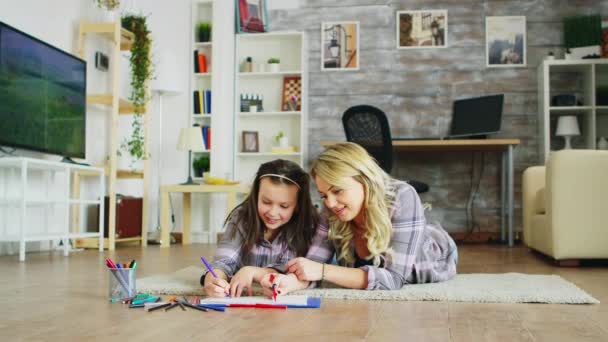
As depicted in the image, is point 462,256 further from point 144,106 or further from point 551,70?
point 144,106

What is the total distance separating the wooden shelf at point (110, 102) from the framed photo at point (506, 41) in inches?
113

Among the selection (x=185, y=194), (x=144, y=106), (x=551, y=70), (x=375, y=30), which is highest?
(x=375, y=30)

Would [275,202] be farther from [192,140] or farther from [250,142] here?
[250,142]

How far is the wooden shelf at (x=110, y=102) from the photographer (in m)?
4.55

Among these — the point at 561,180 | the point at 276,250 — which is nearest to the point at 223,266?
the point at 276,250

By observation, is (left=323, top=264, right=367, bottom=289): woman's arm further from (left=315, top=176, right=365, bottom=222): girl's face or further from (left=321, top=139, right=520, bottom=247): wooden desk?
(left=321, top=139, right=520, bottom=247): wooden desk

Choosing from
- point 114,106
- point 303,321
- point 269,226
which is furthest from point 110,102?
point 303,321

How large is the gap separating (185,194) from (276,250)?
3277 millimetres

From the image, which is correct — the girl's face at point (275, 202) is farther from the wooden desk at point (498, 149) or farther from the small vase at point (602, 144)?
the small vase at point (602, 144)

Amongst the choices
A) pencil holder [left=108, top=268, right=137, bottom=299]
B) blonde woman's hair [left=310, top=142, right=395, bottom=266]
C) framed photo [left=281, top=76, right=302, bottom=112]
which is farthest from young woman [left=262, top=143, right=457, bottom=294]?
framed photo [left=281, top=76, right=302, bottom=112]

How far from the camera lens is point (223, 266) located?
6.54 ft

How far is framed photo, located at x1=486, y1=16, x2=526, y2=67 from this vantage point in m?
5.23

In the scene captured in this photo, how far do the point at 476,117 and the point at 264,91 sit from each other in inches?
72.2

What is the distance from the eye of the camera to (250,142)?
18.0ft
